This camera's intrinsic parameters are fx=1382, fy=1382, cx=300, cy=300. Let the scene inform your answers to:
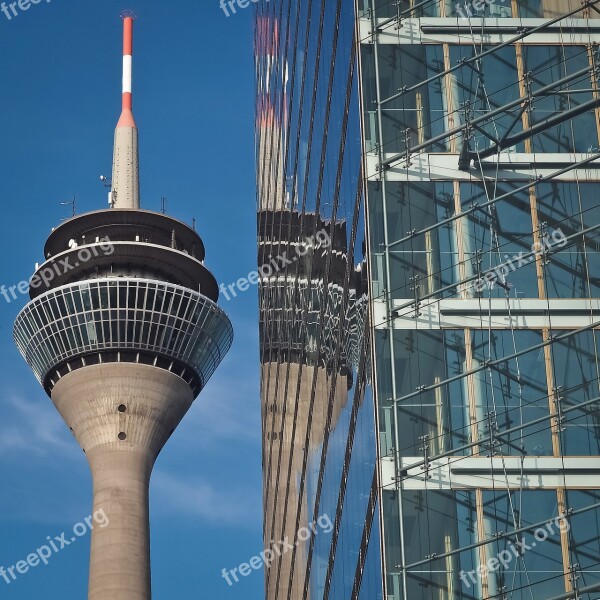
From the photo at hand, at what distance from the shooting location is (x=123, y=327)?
4700 inches

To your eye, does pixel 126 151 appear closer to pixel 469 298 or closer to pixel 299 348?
pixel 299 348

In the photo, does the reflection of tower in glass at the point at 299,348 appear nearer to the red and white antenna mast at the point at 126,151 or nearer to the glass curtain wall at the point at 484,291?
the glass curtain wall at the point at 484,291

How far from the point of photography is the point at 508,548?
23516 mm

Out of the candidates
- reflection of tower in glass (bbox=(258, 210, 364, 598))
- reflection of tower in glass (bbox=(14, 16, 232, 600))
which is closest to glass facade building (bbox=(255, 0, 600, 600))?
reflection of tower in glass (bbox=(258, 210, 364, 598))

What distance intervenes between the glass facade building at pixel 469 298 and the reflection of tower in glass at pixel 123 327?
80.5 m

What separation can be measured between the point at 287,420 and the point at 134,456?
199 ft

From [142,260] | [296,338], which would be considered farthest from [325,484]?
[142,260]

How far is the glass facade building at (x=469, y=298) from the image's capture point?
24000 millimetres

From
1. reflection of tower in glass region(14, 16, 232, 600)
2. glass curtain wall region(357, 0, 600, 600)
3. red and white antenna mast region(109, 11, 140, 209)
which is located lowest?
glass curtain wall region(357, 0, 600, 600)

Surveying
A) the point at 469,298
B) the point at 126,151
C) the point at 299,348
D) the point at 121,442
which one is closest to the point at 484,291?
the point at 469,298

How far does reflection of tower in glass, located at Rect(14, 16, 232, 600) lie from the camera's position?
11231 centimetres

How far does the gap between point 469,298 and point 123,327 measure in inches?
3751

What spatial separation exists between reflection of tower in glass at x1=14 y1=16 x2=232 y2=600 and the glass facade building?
80.5m

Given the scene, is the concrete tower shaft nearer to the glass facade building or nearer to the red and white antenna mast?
the red and white antenna mast
